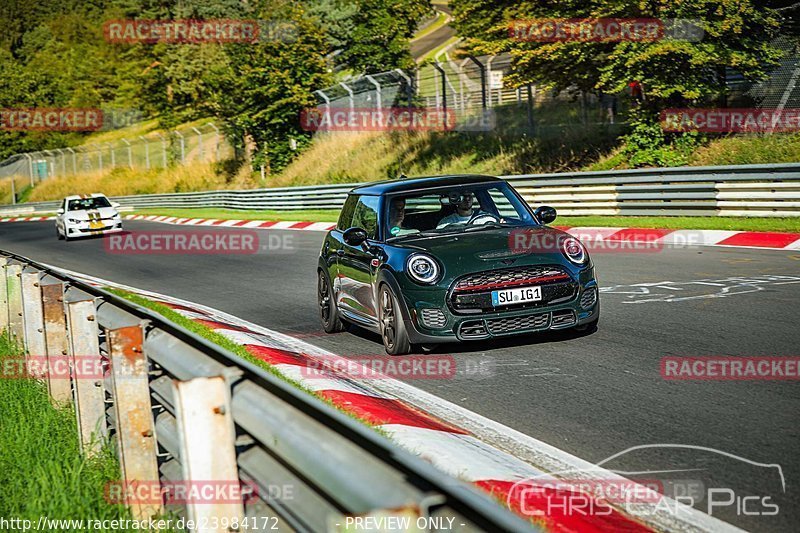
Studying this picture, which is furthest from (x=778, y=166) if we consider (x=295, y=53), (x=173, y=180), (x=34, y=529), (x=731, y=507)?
(x=173, y=180)

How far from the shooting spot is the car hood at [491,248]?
7.98 meters

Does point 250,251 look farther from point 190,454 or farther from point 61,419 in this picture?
point 190,454

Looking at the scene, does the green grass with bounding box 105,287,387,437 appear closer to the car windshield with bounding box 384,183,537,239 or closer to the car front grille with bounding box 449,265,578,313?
the car front grille with bounding box 449,265,578,313

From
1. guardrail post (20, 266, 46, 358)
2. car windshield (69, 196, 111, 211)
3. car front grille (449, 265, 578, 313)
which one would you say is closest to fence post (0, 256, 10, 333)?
guardrail post (20, 266, 46, 358)

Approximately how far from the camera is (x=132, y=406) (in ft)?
14.4

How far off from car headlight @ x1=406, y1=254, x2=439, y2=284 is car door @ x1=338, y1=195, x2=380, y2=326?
28.6 inches

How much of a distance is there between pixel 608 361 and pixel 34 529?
4.63 m

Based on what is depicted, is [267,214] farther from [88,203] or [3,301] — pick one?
[3,301]

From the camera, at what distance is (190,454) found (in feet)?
10.7

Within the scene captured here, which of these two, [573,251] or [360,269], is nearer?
Result: [573,251]

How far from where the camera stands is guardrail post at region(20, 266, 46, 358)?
7.32m

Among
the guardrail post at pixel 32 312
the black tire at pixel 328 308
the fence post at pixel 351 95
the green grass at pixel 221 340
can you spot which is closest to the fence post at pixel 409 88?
the fence post at pixel 351 95

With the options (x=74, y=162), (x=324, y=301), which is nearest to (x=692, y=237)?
(x=324, y=301)

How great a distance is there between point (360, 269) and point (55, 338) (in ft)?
10.5
